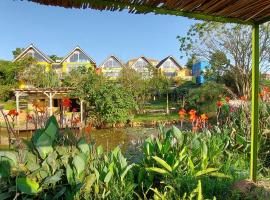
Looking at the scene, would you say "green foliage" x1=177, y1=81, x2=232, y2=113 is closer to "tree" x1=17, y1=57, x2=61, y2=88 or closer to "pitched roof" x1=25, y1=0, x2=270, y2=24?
"tree" x1=17, y1=57, x2=61, y2=88

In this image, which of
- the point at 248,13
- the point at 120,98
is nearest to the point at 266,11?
the point at 248,13

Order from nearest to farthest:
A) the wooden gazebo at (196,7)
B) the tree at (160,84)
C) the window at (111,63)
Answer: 1. the wooden gazebo at (196,7)
2. the tree at (160,84)
3. the window at (111,63)

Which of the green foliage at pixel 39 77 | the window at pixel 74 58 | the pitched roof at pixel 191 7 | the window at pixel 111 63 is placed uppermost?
the window at pixel 74 58

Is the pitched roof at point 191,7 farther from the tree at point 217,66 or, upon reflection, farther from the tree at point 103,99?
the tree at point 217,66

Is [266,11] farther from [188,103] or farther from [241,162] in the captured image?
[188,103]

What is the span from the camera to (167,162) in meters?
2.67

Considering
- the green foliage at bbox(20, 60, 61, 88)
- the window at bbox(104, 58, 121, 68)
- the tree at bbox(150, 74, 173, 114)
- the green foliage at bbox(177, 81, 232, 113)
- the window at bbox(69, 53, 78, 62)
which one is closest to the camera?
the green foliage at bbox(177, 81, 232, 113)

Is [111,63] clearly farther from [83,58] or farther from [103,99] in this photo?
[103,99]

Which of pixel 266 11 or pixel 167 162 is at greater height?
pixel 266 11

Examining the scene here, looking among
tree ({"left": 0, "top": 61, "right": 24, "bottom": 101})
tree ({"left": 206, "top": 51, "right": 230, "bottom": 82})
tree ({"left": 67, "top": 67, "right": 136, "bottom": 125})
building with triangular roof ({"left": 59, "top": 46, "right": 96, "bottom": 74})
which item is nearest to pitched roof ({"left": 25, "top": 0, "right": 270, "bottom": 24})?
tree ({"left": 67, "top": 67, "right": 136, "bottom": 125})

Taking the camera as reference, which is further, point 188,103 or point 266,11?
point 188,103

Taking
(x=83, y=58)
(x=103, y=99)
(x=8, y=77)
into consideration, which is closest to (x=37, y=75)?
(x=8, y=77)

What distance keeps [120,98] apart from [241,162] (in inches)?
535

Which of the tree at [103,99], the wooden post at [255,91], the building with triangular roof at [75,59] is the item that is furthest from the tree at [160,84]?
the wooden post at [255,91]
